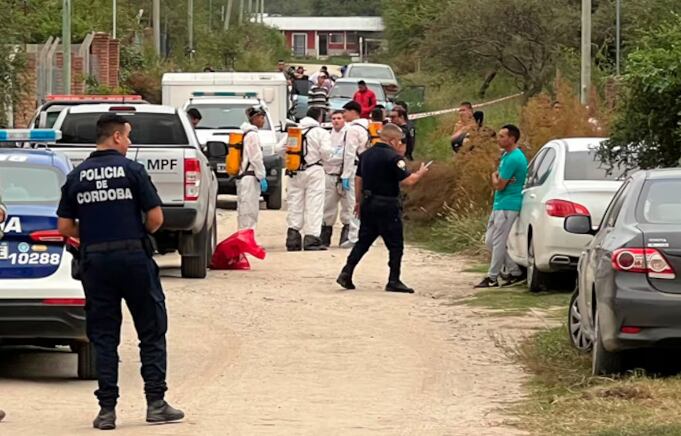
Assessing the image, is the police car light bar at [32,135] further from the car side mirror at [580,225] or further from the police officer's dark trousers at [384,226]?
the police officer's dark trousers at [384,226]

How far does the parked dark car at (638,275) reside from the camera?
33.4 feet

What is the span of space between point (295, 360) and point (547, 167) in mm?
5258

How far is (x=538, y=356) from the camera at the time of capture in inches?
484

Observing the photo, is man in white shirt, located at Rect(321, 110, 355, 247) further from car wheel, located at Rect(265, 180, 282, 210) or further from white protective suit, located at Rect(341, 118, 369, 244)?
car wheel, located at Rect(265, 180, 282, 210)

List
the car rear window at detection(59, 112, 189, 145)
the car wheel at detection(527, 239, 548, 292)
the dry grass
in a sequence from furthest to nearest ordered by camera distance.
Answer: the car rear window at detection(59, 112, 189, 145) < the car wheel at detection(527, 239, 548, 292) < the dry grass

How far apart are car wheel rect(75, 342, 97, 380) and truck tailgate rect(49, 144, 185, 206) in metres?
5.80

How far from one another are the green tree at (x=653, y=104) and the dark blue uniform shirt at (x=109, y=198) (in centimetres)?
563

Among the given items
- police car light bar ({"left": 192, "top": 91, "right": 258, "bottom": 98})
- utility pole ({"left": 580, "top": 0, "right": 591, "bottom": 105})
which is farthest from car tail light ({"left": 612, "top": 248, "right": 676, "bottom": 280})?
utility pole ({"left": 580, "top": 0, "right": 591, "bottom": 105})

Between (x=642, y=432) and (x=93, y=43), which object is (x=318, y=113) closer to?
(x=642, y=432)

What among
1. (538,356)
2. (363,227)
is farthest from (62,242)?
(363,227)

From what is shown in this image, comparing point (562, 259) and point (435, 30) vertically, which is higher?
point (435, 30)

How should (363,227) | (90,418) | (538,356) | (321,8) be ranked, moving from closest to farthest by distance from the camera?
1. (90,418)
2. (538,356)
3. (363,227)
4. (321,8)

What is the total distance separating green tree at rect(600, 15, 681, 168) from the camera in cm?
1360

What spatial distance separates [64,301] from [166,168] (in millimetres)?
6468
